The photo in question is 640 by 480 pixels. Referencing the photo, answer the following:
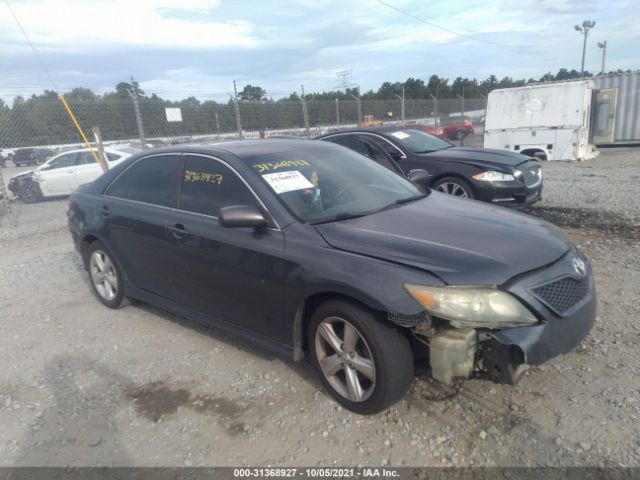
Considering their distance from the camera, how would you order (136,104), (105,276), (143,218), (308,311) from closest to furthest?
(308,311), (143,218), (105,276), (136,104)

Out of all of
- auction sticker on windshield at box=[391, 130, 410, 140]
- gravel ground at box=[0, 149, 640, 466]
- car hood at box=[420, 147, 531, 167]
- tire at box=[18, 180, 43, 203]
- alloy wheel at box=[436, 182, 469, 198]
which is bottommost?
gravel ground at box=[0, 149, 640, 466]

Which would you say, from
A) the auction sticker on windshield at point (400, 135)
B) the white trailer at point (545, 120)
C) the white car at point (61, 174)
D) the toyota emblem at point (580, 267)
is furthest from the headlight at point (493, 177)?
the white trailer at point (545, 120)

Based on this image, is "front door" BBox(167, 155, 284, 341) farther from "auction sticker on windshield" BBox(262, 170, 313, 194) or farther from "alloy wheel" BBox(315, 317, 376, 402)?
"alloy wheel" BBox(315, 317, 376, 402)

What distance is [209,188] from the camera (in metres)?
3.49

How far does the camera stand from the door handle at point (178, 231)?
11.6 ft

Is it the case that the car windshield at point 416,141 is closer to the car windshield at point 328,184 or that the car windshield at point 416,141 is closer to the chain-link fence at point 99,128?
the car windshield at point 328,184

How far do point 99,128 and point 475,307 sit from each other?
11.1 metres

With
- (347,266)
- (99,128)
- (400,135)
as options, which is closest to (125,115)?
(99,128)

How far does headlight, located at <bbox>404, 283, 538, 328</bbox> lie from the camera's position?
2.34 metres

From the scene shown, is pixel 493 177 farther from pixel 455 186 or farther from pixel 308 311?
pixel 308 311

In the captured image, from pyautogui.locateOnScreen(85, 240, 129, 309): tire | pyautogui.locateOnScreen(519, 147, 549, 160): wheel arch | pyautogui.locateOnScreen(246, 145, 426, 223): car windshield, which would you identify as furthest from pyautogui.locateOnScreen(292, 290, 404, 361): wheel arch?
pyautogui.locateOnScreen(519, 147, 549, 160): wheel arch

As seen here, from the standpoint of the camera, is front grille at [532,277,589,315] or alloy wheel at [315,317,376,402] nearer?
front grille at [532,277,589,315]

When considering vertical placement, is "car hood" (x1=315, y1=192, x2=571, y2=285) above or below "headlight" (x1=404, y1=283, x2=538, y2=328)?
above

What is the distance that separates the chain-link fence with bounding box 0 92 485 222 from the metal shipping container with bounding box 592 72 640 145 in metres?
10.9
